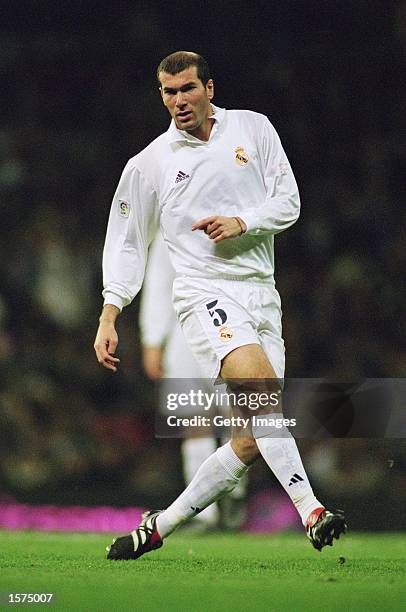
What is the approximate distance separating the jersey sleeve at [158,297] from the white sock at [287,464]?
819 millimetres

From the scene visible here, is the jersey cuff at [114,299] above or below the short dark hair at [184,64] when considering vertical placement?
below

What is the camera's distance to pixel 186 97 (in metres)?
4.52

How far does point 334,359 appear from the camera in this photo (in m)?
6.41

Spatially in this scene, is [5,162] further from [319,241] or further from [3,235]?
[319,241]

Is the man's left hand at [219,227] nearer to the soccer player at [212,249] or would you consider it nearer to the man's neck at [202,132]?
the soccer player at [212,249]

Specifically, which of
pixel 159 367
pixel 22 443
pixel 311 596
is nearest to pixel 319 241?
pixel 159 367

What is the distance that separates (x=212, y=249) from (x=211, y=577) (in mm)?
1127

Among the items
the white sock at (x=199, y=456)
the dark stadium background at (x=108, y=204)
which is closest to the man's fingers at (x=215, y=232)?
the white sock at (x=199, y=456)

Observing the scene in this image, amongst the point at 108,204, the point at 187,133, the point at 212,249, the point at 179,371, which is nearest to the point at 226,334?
the point at 212,249

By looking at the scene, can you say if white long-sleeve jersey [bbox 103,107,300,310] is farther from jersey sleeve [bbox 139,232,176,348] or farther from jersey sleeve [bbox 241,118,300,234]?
jersey sleeve [bbox 139,232,176,348]

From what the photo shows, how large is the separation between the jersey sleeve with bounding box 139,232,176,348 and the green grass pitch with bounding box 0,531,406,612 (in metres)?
0.90

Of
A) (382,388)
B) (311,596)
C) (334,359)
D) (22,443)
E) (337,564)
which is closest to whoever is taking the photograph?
(311,596)

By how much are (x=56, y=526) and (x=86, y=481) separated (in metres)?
0.67

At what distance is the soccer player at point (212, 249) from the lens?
4281mm
